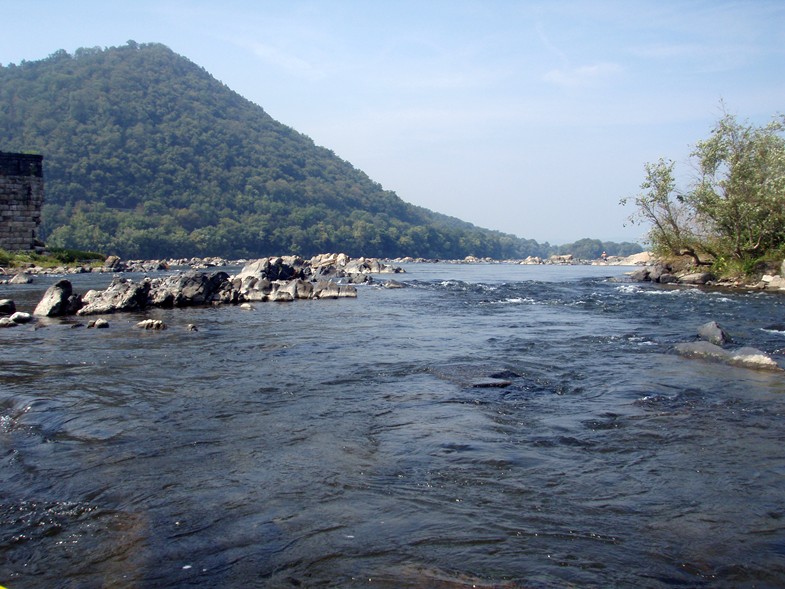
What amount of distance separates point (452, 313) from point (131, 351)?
12.0 meters

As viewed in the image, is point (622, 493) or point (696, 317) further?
point (696, 317)

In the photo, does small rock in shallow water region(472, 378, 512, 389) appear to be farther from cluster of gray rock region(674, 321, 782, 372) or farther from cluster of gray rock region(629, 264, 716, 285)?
cluster of gray rock region(629, 264, 716, 285)

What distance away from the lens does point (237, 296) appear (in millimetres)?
25188

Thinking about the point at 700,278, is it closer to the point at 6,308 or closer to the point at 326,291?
the point at 326,291

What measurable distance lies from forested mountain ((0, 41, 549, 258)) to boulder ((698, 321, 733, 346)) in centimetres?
7580

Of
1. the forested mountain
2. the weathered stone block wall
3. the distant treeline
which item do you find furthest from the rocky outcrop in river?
the forested mountain

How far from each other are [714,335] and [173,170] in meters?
99.8

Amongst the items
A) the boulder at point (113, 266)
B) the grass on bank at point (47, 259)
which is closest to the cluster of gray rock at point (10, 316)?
the grass on bank at point (47, 259)

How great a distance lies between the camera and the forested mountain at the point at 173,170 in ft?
276

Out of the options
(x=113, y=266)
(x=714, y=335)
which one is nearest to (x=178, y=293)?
(x=714, y=335)

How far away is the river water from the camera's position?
407cm

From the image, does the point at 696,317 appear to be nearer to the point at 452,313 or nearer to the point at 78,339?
the point at 452,313

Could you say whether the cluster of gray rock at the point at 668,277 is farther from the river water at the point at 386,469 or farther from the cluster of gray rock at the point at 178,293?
the river water at the point at 386,469

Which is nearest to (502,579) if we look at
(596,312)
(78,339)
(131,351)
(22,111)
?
(131,351)
